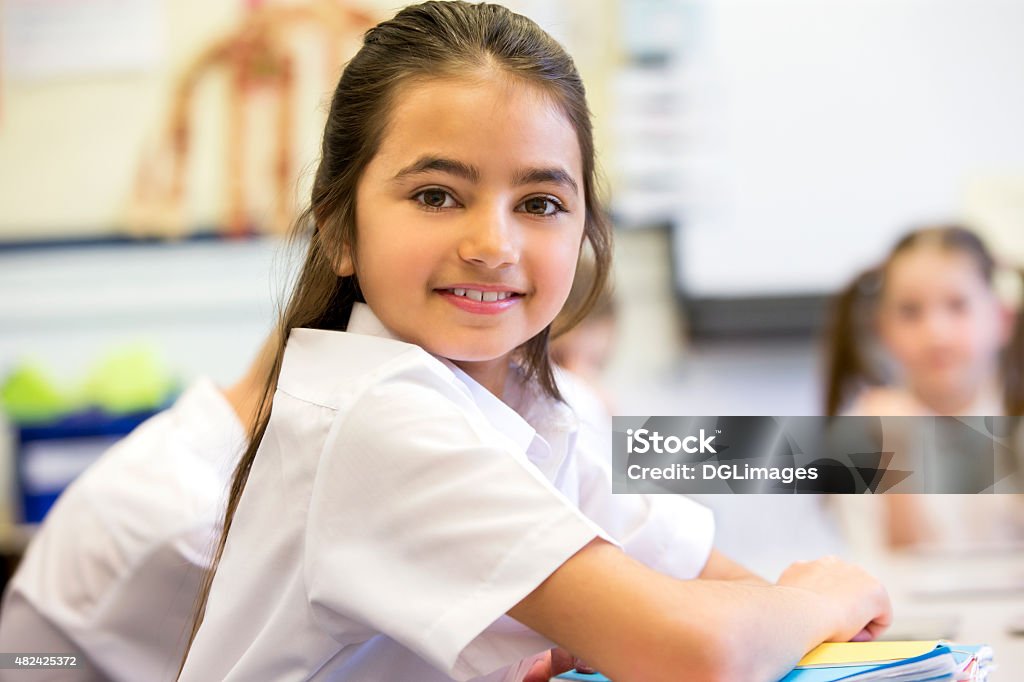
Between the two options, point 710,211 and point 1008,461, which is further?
point 710,211

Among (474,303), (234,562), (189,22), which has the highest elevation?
(189,22)

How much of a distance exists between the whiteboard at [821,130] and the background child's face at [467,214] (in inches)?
56.9

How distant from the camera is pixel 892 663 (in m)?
0.60

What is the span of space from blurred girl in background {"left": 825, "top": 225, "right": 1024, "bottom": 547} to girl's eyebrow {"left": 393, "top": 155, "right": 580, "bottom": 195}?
122 cm

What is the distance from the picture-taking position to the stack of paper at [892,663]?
23.7 inches

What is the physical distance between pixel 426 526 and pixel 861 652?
0.28 metres

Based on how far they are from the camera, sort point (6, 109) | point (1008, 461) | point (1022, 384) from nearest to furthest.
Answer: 1. point (1008, 461)
2. point (1022, 384)
3. point (6, 109)

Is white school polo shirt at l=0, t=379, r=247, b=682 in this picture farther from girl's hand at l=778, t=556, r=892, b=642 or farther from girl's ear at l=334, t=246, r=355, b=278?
girl's hand at l=778, t=556, r=892, b=642

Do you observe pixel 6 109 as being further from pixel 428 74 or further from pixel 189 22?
pixel 428 74

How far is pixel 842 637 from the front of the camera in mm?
708

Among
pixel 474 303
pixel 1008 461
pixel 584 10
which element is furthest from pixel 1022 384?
pixel 474 303

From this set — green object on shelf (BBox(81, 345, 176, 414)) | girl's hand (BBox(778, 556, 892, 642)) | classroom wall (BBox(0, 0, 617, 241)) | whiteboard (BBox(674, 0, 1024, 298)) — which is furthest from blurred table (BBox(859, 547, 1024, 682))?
classroom wall (BBox(0, 0, 617, 241))

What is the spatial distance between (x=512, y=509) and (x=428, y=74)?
0.30 meters

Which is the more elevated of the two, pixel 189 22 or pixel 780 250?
pixel 189 22
